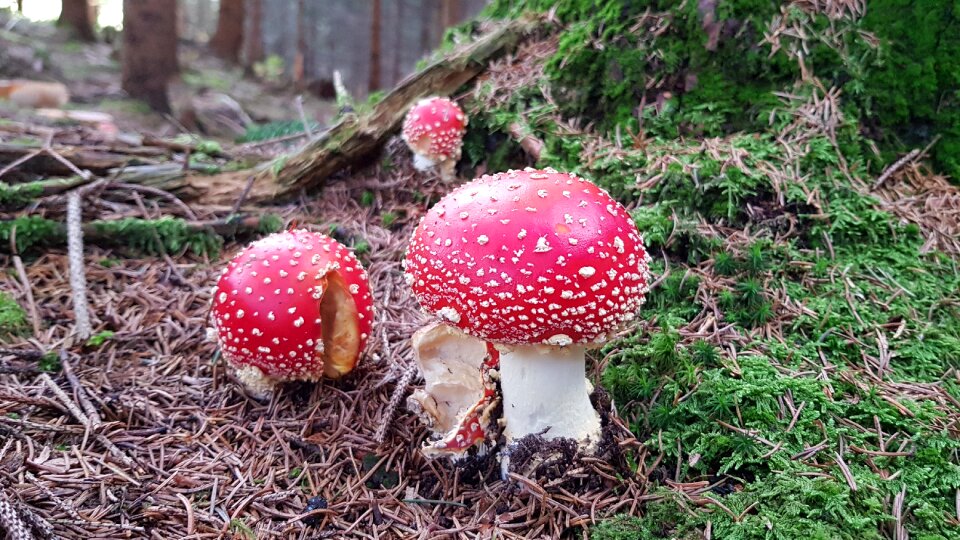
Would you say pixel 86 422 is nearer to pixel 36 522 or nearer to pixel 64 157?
pixel 36 522

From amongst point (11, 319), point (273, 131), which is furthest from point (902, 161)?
point (273, 131)

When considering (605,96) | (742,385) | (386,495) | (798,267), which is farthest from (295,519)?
(605,96)

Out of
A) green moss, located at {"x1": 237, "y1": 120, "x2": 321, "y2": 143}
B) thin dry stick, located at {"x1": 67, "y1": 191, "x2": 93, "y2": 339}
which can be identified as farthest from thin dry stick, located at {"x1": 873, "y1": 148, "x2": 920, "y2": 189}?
green moss, located at {"x1": 237, "y1": 120, "x2": 321, "y2": 143}

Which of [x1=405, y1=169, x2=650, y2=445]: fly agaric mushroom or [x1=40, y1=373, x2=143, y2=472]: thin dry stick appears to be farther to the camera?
[x1=40, y1=373, x2=143, y2=472]: thin dry stick

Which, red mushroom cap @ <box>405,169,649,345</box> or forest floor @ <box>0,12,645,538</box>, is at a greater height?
red mushroom cap @ <box>405,169,649,345</box>

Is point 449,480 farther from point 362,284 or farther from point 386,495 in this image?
point 362,284

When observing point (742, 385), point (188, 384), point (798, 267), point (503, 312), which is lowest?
point (188, 384)

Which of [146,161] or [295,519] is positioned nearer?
[295,519]

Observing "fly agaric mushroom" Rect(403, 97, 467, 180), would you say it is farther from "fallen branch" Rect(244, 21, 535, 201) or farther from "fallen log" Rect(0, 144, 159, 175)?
"fallen log" Rect(0, 144, 159, 175)
